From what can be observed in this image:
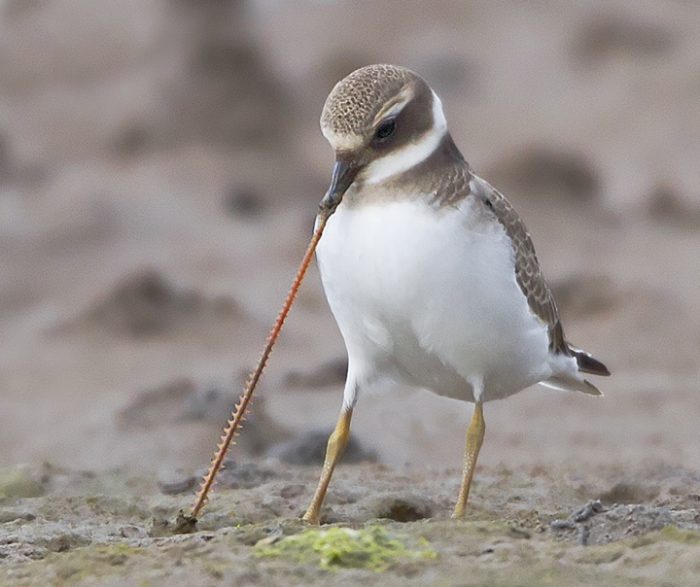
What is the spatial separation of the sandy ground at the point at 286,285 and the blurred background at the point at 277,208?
32mm

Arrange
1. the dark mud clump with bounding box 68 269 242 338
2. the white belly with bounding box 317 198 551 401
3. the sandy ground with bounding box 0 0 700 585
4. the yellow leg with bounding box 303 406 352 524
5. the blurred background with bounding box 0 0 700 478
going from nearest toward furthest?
the sandy ground with bounding box 0 0 700 585, the white belly with bounding box 317 198 551 401, the yellow leg with bounding box 303 406 352 524, the blurred background with bounding box 0 0 700 478, the dark mud clump with bounding box 68 269 242 338

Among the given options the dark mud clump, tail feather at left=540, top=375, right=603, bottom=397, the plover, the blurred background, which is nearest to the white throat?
the plover

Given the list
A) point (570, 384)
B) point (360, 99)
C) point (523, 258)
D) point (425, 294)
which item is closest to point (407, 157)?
point (360, 99)

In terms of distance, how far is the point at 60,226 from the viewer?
14.2 m

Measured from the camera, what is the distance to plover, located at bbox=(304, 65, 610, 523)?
6.14 meters

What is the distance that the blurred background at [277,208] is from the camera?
34.3ft

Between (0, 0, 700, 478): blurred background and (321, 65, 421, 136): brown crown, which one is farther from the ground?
(0, 0, 700, 478): blurred background

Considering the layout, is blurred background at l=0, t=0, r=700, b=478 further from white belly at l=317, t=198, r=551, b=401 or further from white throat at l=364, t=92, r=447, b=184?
white throat at l=364, t=92, r=447, b=184

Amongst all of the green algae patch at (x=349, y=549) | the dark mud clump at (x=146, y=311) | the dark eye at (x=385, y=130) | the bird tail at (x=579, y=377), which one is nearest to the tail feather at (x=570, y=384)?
the bird tail at (x=579, y=377)

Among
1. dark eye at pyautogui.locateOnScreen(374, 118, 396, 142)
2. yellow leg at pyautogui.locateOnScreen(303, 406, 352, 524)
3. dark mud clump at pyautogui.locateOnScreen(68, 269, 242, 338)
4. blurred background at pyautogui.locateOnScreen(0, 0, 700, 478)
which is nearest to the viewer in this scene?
dark eye at pyautogui.locateOnScreen(374, 118, 396, 142)

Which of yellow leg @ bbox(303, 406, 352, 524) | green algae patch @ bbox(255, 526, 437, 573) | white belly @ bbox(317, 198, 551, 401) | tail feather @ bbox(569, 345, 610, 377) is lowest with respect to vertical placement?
green algae patch @ bbox(255, 526, 437, 573)

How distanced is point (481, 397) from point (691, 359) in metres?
5.45

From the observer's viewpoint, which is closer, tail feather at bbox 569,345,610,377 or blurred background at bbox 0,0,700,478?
tail feather at bbox 569,345,610,377

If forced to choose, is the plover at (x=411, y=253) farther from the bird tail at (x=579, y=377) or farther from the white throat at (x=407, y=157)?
the bird tail at (x=579, y=377)
